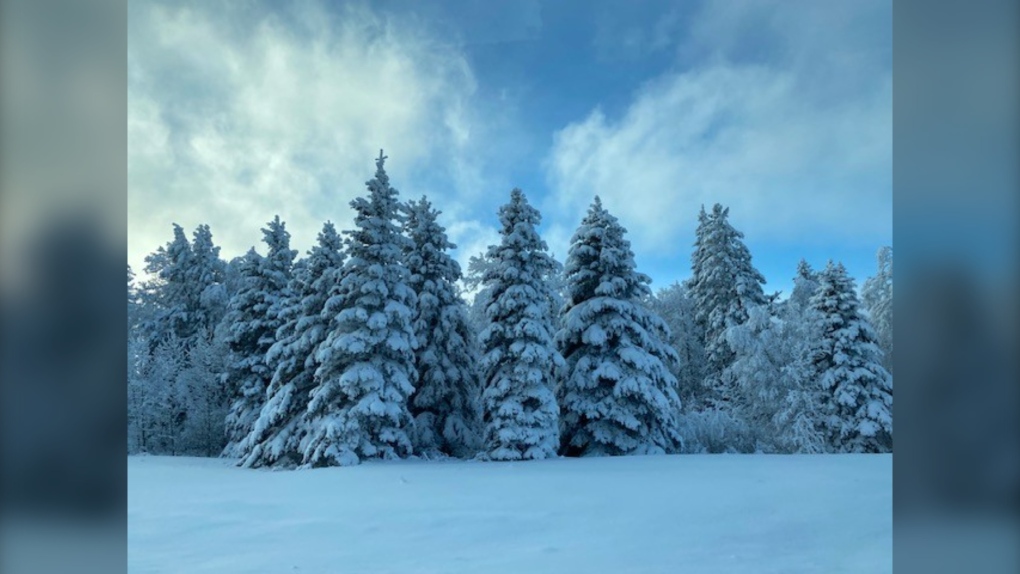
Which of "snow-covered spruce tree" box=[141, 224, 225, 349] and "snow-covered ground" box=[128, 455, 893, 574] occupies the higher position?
"snow-covered spruce tree" box=[141, 224, 225, 349]

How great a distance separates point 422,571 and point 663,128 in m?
8.30

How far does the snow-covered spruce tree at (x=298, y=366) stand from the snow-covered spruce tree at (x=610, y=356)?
5.74m

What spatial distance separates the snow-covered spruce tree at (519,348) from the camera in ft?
44.0

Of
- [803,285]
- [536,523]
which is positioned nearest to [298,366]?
[536,523]

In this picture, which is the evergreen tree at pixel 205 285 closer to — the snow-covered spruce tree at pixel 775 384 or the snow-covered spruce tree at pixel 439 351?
the snow-covered spruce tree at pixel 439 351

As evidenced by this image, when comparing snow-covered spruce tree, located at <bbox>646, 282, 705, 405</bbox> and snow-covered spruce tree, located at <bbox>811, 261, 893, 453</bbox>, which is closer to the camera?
snow-covered spruce tree, located at <bbox>811, 261, 893, 453</bbox>

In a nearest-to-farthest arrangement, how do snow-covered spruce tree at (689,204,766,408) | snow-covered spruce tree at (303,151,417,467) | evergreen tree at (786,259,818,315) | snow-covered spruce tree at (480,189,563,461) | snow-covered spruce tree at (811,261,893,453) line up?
snow-covered spruce tree at (480,189,563,461)
snow-covered spruce tree at (303,151,417,467)
snow-covered spruce tree at (811,261,893,453)
snow-covered spruce tree at (689,204,766,408)
evergreen tree at (786,259,818,315)

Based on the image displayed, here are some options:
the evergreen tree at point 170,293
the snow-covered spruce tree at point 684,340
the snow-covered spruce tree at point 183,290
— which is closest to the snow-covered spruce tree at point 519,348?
the snow-covered spruce tree at point 684,340

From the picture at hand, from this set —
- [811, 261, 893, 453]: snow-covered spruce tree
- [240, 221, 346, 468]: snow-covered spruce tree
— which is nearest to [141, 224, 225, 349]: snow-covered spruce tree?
[240, 221, 346, 468]: snow-covered spruce tree

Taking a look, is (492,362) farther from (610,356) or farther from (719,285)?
(719,285)

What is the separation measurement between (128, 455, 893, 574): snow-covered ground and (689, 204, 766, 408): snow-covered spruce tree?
13002mm

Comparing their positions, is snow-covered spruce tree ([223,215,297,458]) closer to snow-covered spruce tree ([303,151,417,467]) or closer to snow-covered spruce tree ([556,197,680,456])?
snow-covered spruce tree ([303,151,417,467])

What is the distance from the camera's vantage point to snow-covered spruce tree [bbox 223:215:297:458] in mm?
18703

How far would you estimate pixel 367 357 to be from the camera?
1412 centimetres
